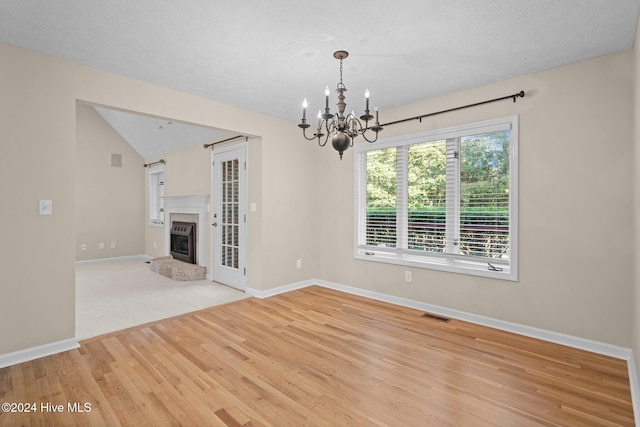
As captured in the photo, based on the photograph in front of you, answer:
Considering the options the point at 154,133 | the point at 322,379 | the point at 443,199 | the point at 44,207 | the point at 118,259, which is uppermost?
the point at 154,133

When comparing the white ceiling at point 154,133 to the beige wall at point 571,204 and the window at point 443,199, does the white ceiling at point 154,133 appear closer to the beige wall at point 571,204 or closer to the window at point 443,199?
the window at point 443,199

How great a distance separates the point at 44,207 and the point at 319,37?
273cm

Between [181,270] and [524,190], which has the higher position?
[524,190]

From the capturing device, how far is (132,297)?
4441mm

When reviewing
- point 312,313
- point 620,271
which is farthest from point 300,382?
point 620,271

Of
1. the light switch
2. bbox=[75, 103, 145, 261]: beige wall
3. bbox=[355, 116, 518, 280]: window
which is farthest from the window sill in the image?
bbox=[75, 103, 145, 261]: beige wall

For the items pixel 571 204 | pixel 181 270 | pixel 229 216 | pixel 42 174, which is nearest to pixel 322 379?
pixel 571 204

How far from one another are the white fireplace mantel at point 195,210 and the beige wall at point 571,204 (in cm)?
425

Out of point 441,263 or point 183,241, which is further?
point 183,241

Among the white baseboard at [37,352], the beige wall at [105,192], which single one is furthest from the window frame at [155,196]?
the white baseboard at [37,352]

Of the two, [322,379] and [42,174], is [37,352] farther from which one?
[322,379]

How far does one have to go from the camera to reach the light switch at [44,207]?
2695mm

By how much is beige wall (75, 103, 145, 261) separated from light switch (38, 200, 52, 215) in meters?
4.86

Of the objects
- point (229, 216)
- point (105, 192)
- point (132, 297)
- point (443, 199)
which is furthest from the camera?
point (105, 192)
